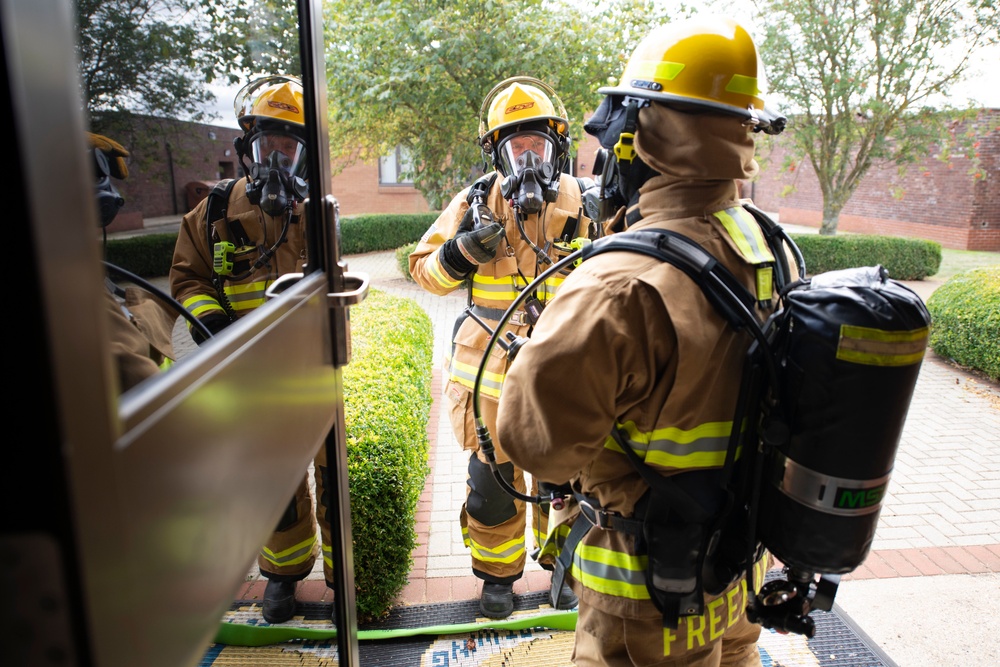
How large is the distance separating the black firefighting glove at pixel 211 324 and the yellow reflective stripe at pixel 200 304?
2cm

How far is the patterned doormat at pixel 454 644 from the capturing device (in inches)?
114

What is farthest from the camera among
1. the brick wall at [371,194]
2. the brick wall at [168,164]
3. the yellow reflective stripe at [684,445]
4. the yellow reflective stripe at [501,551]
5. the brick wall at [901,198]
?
the brick wall at [371,194]

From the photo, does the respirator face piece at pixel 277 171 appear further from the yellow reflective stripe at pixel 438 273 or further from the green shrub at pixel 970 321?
the green shrub at pixel 970 321

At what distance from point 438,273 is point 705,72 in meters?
1.68

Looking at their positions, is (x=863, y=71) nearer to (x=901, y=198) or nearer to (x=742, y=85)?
(x=901, y=198)

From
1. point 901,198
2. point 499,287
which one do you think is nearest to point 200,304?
point 499,287

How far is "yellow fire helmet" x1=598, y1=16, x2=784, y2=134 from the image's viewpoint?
172 cm

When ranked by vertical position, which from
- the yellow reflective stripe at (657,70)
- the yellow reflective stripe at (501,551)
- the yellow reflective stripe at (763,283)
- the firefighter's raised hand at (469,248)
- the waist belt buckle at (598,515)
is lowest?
the yellow reflective stripe at (501,551)

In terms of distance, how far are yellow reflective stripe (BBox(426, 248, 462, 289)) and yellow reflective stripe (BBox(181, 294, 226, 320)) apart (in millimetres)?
1331

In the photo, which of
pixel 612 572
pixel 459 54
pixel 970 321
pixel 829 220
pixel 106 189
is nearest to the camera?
pixel 106 189

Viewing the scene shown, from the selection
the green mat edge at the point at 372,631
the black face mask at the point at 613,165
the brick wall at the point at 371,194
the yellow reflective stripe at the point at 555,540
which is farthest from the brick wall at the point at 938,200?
the yellow reflective stripe at the point at 555,540

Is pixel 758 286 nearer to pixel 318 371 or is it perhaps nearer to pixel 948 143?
pixel 318 371

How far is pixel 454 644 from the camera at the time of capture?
3.03 meters

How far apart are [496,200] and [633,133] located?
1.57m
